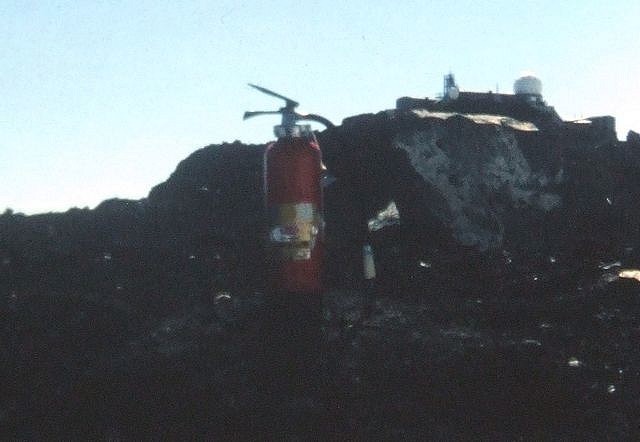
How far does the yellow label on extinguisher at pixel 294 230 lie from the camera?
19.0 feet

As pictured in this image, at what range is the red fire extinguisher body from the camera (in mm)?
5809

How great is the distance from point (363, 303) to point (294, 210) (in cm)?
118

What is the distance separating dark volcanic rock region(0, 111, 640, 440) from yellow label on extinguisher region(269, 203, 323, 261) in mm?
487

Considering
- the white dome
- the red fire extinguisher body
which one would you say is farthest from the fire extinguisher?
the white dome

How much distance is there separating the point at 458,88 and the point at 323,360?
5.69 m

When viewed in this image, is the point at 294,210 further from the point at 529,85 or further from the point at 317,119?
the point at 529,85

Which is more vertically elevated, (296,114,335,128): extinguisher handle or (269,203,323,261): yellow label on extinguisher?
(296,114,335,128): extinguisher handle

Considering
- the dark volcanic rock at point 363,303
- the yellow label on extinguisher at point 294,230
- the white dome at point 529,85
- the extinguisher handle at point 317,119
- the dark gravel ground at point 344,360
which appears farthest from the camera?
the white dome at point 529,85

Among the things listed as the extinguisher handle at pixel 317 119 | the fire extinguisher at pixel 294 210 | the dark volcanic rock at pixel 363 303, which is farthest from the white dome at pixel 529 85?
the fire extinguisher at pixel 294 210

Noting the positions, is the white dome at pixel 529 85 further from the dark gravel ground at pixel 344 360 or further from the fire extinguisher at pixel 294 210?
the fire extinguisher at pixel 294 210

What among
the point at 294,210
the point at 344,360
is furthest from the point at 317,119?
the point at 344,360

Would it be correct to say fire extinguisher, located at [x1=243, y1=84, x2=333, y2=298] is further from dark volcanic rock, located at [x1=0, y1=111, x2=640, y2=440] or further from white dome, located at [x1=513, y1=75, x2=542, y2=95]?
white dome, located at [x1=513, y1=75, x2=542, y2=95]

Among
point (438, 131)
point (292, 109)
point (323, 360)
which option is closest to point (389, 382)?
point (323, 360)

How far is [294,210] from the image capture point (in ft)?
19.2
